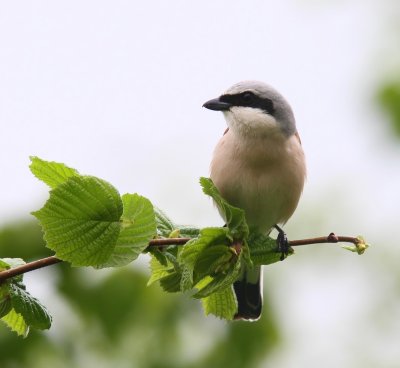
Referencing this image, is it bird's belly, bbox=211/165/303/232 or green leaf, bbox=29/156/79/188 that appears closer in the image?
green leaf, bbox=29/156/79/188

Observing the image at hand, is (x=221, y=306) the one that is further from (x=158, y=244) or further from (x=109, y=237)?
(x=109, y=237)

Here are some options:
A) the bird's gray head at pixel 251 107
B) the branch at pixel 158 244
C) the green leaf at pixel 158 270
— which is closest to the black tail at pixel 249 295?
the bird's gray head at pixel 251 107

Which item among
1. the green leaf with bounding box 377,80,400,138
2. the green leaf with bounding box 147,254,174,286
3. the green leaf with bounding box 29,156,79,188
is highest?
the green leaf with bounding box 29,156,79,188

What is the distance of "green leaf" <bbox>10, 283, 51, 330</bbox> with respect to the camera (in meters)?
2.54

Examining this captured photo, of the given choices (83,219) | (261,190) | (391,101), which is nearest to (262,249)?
(83,219)

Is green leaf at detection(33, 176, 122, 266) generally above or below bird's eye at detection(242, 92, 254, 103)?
above

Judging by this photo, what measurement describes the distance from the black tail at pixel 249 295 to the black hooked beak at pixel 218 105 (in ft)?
2.96

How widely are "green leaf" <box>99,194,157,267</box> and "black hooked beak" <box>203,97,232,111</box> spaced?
1.69 metres

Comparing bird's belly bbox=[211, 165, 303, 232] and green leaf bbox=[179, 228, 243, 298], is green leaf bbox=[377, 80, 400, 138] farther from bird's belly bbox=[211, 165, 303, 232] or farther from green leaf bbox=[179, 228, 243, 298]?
green leaf bbox=[179, 228, 243, 298]

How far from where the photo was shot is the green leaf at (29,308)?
2539mm

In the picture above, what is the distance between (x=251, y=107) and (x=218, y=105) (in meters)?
0.17

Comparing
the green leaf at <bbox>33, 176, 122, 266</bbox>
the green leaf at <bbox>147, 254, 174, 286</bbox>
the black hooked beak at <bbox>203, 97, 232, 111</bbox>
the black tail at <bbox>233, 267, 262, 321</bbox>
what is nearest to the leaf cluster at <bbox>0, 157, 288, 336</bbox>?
the green leaf at <bbox>33, 176, 122, 266</bbox>

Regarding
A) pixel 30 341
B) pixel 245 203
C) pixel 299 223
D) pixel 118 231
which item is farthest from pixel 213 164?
pixel 299 223

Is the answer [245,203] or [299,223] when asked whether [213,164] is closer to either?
[245,203]
